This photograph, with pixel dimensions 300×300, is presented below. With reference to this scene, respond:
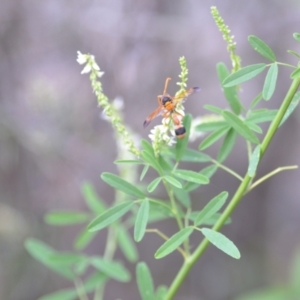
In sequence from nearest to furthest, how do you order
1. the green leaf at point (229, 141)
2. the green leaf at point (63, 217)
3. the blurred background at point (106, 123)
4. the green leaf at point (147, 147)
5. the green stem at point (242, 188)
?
the green stem at point (242, 188)
the green leaf at point (147, 147)
the green leaf at point (229, 141)
the green leaf at point (63, 217)
the blurred background at point (106, 123)

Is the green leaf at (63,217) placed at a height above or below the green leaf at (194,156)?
above

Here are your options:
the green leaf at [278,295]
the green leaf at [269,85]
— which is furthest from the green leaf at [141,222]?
the green leaf at [278,295]

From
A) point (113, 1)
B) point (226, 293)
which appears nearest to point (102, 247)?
point (226, 293)

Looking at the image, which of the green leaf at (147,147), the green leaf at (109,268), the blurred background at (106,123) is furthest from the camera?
the blurred background at (106,123)

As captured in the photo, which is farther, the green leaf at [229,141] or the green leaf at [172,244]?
the green leaf at [229,141]

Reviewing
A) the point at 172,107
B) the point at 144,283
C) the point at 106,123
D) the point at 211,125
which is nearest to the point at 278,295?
the point at 106,123

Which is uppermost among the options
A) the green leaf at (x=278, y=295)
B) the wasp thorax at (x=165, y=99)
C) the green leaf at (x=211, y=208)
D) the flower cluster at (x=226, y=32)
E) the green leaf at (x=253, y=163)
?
the flower cluster at (x=226, y=32)

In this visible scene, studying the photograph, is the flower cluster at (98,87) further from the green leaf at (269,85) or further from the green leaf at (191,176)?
the green leaf at (269,85)
